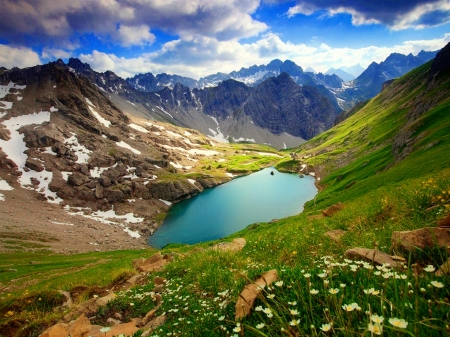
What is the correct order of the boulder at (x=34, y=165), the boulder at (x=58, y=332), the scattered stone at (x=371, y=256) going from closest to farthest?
the scattered stone at (x=371, y=256)
the boulder at (x=58, y=332)
the boulder at (x=34, y=165)

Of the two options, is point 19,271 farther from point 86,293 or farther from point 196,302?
point 196,302

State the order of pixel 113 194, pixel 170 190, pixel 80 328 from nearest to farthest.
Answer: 1. pixel 80 328
2. pixel 113 194
3. pixel 170 190

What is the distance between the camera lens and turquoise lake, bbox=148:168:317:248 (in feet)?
291

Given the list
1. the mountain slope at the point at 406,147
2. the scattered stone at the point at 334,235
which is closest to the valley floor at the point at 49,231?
the mountain slope at the point at 406,147

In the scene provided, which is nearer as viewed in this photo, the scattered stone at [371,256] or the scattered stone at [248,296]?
the scattered stone at [248,296]

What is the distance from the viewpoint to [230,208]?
110562 mm

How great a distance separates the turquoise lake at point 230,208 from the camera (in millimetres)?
88812

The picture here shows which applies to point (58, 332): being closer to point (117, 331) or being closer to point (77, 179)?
point (117, 331)

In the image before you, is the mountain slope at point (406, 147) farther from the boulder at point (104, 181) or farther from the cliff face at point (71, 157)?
the boulder at point (104, 181)

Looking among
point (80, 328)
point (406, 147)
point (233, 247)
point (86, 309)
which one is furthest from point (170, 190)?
point (80, 328)

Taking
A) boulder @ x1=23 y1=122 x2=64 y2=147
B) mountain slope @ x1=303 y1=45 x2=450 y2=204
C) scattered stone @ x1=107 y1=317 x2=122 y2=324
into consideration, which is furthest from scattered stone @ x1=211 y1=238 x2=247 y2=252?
boulder @ x1=23 y1=122 x2=64 y2=147

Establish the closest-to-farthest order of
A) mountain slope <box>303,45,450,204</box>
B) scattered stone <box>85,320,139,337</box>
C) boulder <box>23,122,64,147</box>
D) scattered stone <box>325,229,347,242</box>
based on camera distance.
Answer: scattered stone <box>85,320,139,337</box>
scattered stone <box>325,229,347,242</box>
mountain slope <box>303,45,450,204</box>
boulder <box>23,122,64,147</box>

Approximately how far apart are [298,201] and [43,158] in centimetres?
13198

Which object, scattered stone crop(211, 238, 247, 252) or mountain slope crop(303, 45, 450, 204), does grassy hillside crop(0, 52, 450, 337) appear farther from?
mountain slope crop(303, 45, 450, 204)
